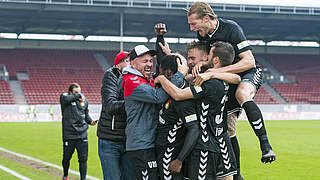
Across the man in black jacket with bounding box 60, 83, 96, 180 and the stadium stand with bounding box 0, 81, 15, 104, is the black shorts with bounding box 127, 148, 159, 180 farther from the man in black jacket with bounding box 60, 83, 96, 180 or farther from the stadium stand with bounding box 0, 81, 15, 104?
the stadium stand with bounding box 0, 81, 15, 104

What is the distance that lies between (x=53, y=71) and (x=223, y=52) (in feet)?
120

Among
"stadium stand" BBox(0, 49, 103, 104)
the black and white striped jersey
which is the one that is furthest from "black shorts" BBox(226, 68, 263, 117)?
"stadium stand" BBox(0, 49, 103, 104)

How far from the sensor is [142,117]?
3908 mm

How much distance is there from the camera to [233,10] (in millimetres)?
34219

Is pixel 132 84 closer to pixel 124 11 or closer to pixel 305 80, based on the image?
pixel 124 11

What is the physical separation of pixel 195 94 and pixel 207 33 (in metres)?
0.90

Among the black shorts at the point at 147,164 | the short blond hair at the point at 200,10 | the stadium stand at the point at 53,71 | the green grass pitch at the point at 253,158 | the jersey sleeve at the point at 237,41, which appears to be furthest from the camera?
the stadium stand at the point at 53,71

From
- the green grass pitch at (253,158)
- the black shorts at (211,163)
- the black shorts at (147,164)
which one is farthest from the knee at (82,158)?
the black shorts at (211,163)

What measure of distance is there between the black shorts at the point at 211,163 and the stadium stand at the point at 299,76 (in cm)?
3524

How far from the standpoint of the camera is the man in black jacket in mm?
7785

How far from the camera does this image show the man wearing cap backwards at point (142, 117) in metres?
3.78

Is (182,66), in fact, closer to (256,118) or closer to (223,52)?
(223,52)

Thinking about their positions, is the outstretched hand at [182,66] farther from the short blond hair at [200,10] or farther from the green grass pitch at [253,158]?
the green grass pitch at [253,158]

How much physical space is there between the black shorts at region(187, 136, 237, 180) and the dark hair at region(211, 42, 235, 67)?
70cm
